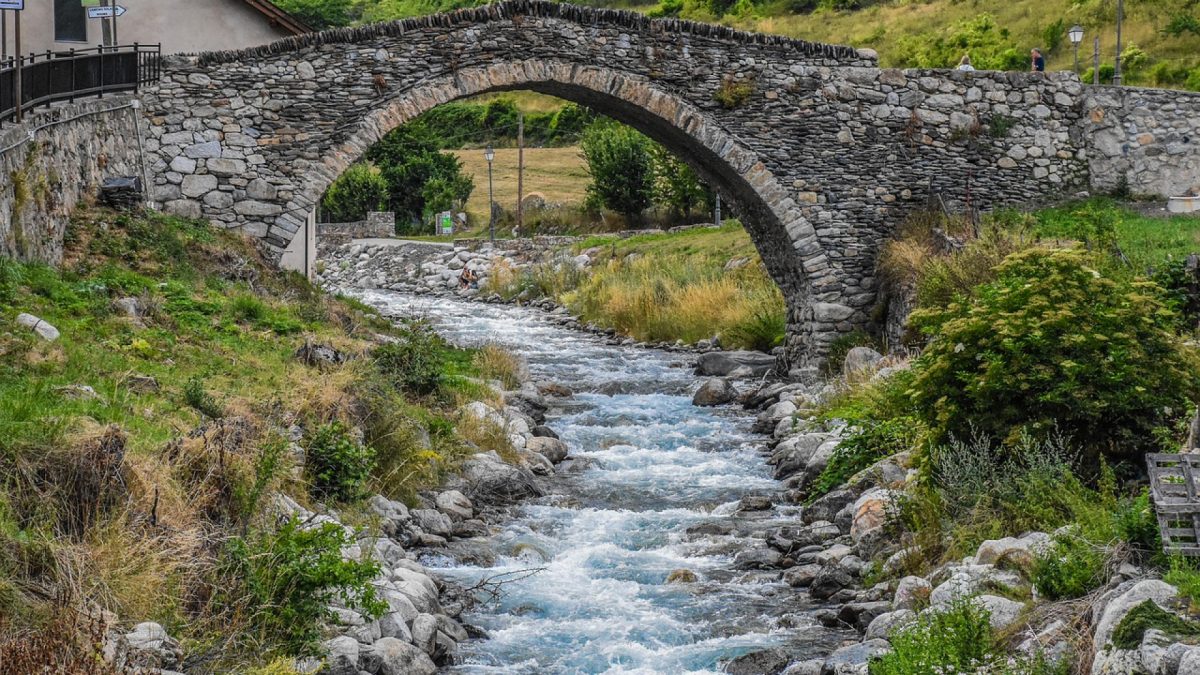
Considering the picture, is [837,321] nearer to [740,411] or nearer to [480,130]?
[740,411]

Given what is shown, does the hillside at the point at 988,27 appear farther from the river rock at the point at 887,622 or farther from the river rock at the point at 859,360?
the river rock at the point at 887,622

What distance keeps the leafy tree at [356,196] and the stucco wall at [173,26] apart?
1041 inches

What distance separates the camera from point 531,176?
48875 mm

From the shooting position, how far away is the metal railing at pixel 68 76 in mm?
12461

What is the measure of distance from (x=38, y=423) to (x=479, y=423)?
18.9 ft

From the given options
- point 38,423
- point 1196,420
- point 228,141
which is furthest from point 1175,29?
point 38,423

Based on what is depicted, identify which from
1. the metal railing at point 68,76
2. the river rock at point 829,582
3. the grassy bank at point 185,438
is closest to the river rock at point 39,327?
the grassy bank at point 185,438

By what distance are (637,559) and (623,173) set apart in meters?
27.8

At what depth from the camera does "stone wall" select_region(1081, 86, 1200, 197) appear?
17.5 m

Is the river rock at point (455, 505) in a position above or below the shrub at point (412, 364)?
below

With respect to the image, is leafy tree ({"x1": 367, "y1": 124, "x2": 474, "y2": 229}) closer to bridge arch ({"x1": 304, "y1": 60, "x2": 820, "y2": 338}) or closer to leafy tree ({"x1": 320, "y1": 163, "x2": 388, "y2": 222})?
leafy tree ({"x1": 320, "y1": 163, "x2": 388, "y2": 222})

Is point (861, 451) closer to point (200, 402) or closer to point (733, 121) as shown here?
point (200, 402)

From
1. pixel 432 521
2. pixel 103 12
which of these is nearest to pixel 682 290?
pixel 103 12

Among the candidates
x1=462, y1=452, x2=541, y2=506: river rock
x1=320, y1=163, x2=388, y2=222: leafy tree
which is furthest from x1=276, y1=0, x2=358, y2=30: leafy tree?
x1=462, y1=452, x2=541, y2=506: river rock
